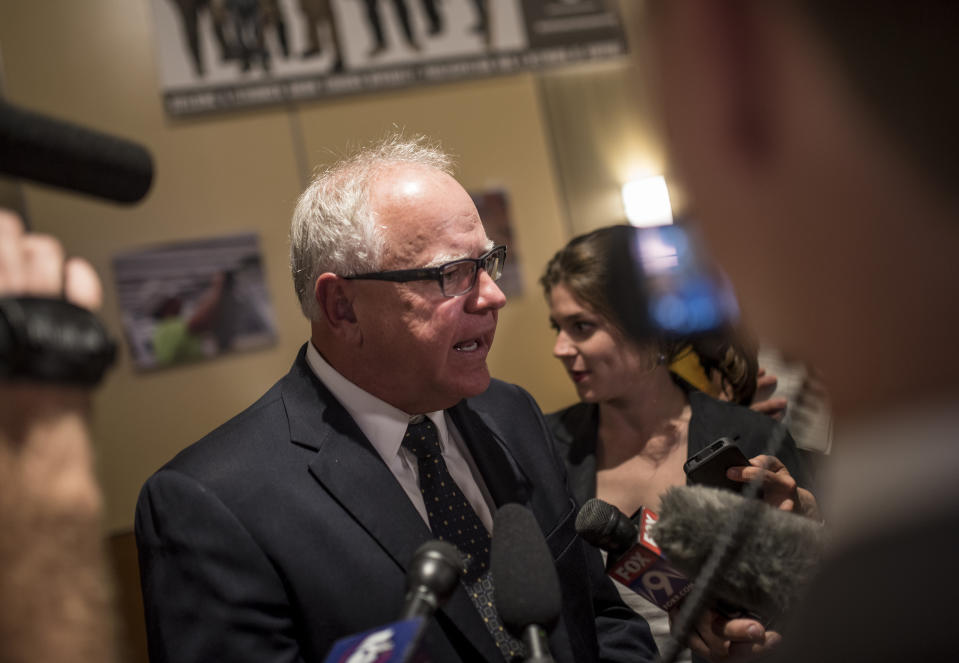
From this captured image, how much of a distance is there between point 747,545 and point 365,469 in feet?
2.28

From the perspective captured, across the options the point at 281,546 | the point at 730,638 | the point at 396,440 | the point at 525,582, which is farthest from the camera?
the point at 396,440

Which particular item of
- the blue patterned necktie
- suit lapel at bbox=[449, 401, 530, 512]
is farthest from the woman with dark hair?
the blue patterned necktie

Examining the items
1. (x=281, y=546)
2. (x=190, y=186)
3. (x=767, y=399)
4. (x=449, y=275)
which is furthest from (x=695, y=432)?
(x=190, y=186)

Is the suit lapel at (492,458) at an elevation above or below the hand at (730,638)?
above

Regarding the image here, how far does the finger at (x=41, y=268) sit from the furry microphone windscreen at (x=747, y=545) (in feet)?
2.89

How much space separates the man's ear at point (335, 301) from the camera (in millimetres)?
1702

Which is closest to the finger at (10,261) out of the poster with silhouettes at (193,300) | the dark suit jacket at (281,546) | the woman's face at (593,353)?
the dark suit jacket at (281,546)

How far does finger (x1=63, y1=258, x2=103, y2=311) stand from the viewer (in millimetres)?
715

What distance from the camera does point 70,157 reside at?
0.71 meters

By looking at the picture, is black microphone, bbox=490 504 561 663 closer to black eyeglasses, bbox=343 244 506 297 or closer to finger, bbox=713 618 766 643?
finger, bbox=713 618 766 643

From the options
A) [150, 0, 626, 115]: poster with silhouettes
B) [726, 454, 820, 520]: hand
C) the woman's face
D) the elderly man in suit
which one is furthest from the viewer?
[150, 0, 626, 115]: poster with silhouettes

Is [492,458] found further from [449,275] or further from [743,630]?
[743,630]

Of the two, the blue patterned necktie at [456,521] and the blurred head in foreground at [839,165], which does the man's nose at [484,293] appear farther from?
the blurred head in foreground at [839,165]

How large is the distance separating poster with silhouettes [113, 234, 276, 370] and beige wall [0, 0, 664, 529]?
1.6 inches
